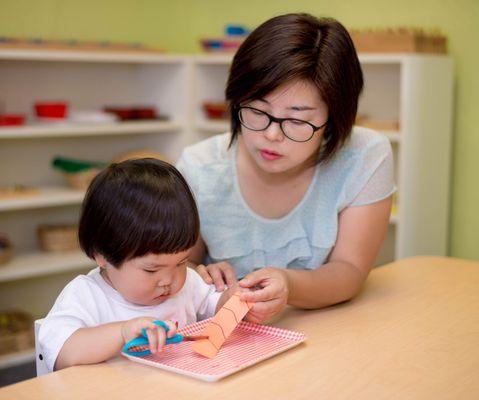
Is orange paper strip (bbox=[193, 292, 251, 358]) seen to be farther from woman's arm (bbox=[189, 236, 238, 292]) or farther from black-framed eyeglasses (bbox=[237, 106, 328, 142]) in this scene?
black-framed eyeglasses (bbox=[237, 106, 328, 142])

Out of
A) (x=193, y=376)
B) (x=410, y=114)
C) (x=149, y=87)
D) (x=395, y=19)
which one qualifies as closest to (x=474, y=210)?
(x=410, y=114)

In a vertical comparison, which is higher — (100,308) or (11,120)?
(11,120)

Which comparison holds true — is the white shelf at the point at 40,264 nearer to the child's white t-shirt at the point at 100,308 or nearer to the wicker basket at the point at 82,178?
the wicker basket at the point at 82,178

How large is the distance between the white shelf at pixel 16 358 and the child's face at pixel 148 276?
82.1 inches

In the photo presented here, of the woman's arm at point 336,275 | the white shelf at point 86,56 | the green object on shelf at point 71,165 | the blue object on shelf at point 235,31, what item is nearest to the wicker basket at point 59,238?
the green object on shelf at point 71,165

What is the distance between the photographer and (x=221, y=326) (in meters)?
1.31

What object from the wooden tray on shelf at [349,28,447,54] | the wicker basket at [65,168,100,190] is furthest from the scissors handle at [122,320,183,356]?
the wicker basket at [65,168,100,190]

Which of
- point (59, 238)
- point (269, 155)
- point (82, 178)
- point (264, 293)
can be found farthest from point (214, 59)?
point (264, 293)

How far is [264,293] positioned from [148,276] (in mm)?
218

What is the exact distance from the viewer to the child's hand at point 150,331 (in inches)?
47.8

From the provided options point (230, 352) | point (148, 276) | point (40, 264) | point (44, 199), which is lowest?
point (40, 264)

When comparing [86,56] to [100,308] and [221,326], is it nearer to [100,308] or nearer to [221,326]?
[100,308]

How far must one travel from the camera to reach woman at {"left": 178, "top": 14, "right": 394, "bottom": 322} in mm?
1598

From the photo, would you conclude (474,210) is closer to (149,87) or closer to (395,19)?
(395,19)
